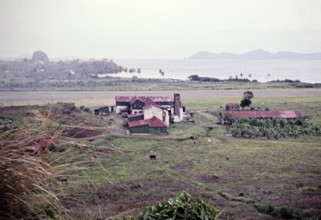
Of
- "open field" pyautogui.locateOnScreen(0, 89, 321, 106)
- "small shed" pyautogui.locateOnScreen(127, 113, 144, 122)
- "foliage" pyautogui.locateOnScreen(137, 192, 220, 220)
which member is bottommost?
"small shed" pyautogui.locateOnScreen(127, 113, 144, 122)

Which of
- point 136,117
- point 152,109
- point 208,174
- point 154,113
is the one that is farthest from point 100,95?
point 208,174

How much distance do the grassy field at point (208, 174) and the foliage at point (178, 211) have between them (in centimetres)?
125

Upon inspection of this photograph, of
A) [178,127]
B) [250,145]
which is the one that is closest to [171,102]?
[178,127]

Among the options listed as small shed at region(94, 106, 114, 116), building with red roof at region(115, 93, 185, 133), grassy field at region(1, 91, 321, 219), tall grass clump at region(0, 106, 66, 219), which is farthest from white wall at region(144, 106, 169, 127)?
tall grass clump at region(0, 106, 66, 219)

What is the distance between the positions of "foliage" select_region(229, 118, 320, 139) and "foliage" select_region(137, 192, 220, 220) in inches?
842

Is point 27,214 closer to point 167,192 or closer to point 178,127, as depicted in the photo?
point 167,192

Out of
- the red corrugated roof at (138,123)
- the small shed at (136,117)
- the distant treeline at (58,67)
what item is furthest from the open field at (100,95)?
the red corrugated roof at (138,123)

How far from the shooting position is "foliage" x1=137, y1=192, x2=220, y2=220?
4.24m

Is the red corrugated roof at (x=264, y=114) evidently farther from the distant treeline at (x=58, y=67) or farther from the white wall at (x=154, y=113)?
the distant treeline at (x=58, y=67)

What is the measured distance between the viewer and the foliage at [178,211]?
13.9 ft

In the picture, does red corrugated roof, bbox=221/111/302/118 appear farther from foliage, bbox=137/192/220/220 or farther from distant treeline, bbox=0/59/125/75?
distant treeline, bbox=0/59/125/75

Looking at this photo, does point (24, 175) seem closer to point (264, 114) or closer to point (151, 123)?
point (151, 123)

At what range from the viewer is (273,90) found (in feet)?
163

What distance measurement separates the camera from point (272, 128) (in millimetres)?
26359
